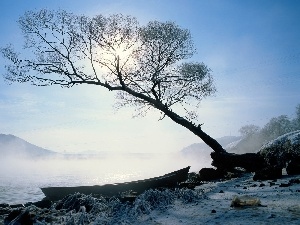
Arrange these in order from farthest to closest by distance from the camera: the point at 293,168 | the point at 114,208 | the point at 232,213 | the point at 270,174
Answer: the point at 293,168 < the point at 270,174 < the point at 114,208 < the point at 232,213

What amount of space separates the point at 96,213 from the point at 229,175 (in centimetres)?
913

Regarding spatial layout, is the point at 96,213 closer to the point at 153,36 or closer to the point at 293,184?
the point at 293,184

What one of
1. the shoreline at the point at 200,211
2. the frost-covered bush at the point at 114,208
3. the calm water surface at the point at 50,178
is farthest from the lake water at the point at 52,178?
the shoreline at the point at 200,211

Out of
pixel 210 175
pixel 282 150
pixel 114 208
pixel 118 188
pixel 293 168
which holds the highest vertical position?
pixel 282 150

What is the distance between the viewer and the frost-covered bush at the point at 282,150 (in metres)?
13.1

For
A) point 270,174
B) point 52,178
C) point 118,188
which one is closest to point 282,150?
point 270,174

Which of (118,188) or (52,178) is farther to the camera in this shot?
(52,178)

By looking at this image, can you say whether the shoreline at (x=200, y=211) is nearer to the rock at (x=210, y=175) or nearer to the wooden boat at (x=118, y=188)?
the wooden boat at (x=118, y=188)

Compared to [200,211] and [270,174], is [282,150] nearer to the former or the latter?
[270,174]

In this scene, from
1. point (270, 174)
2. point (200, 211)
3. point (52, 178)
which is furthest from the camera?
point (52, 178)

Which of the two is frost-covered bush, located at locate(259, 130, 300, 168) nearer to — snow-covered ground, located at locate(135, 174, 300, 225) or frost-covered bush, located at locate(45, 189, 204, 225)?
snow-covered ground, located at locate(135, 174, 300, 225)

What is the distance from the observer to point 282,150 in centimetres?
1382

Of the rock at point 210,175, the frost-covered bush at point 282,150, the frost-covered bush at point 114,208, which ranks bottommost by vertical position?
the frost-covered bush at point 114,208

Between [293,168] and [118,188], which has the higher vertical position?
[293,168]
